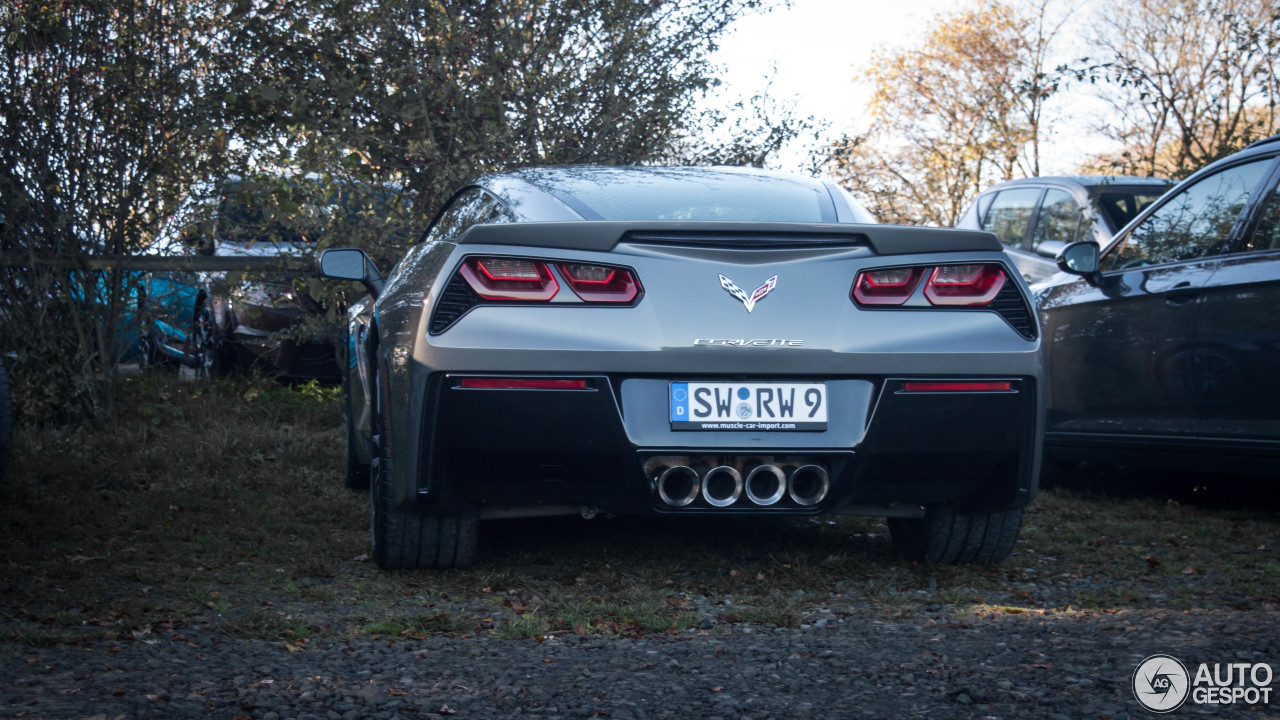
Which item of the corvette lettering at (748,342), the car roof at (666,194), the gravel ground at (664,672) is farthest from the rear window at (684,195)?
the gravel ground at (664,672)

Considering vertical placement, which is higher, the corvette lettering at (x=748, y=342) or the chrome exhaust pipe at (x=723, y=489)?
the corvette lettering at (x=748, y=342)

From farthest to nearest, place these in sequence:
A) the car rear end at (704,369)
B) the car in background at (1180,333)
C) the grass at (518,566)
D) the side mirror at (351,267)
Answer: the car in background at (1180,333), the side mirror at (351,267), the car rear end at (704,369), the grass at (518,566)

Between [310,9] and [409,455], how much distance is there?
4.86 m

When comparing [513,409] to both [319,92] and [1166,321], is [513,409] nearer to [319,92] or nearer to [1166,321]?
[1166,321]

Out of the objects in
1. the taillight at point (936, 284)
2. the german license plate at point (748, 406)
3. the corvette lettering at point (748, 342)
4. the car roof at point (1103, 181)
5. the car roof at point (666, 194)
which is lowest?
the german license plate at point (748, 406)

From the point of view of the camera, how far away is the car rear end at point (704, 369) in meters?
3.59

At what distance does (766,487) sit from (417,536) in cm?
112

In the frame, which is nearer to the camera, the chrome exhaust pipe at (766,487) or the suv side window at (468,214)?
the chrome exhaust pipe at (766,487)

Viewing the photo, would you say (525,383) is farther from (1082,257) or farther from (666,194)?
(1082,257)

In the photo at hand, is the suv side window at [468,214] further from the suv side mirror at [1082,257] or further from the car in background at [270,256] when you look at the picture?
the suv side mirror at [1082,257]

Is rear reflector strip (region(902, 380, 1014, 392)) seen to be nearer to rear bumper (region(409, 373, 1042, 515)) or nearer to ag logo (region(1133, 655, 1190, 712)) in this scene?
rear bumper (region(409, 373, 1042, 515))

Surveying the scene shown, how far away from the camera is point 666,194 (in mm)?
4297

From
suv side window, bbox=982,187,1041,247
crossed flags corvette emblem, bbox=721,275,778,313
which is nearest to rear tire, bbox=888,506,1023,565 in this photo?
crossed flags corvette emblem, bbox=721,275,778,313

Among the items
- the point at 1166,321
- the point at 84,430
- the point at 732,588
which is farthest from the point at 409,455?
the point at 84,430
